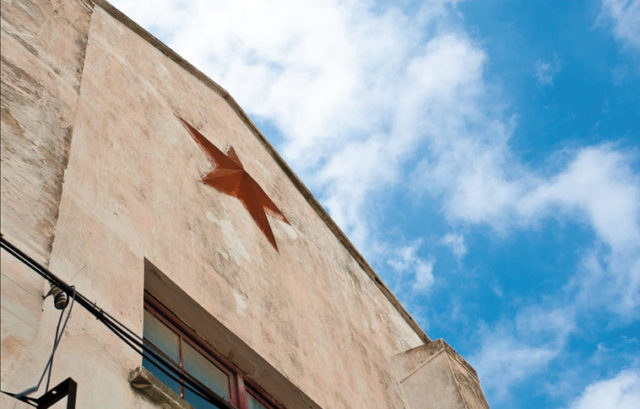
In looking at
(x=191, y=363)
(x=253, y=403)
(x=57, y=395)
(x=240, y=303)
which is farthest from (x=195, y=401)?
(x=57, y=395)

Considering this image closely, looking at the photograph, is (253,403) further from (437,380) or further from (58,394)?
(437,380)

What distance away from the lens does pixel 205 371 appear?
4.96 meters

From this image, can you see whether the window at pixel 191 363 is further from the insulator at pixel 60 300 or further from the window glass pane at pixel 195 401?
Result: the insulator at pixel 60 300

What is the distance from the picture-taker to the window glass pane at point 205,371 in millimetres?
4840

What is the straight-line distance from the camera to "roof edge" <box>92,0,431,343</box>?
710 centimetres

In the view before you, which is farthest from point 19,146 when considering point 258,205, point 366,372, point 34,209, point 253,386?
point 366,372

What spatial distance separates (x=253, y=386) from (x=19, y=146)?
93.4 inches

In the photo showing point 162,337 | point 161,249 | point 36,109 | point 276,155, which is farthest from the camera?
point 276,155

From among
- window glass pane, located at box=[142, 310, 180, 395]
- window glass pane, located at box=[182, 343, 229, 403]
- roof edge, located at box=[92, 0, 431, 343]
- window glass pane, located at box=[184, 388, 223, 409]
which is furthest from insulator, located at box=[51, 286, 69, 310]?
roof edge, located at box=[92, 0, 431, 343]

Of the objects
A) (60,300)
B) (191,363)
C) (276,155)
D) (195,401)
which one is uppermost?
(276,155)

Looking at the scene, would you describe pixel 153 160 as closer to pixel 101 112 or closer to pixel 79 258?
pixel 101 112

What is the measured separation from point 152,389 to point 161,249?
1.25 metres

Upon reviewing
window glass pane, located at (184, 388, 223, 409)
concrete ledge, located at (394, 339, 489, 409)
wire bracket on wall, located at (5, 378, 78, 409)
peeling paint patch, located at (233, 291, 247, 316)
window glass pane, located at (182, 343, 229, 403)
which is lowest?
wire bracket on wall, located at (5, 378, 78, 409)

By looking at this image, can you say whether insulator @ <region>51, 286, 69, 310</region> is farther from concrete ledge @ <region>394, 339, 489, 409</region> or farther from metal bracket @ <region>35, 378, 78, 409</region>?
concrete ledge @ <region>394, 339, 489, 409</region>
